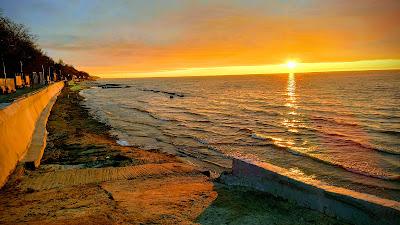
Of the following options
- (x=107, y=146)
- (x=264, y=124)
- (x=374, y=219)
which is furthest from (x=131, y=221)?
(x=264, y=124)

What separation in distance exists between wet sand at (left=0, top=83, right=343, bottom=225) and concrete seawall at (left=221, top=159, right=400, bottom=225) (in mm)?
186

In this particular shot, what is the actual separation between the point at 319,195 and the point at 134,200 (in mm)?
3190

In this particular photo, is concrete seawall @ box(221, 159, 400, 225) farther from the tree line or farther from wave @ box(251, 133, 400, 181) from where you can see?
the tree line

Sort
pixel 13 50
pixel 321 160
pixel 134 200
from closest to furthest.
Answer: pixel 134 200
pixel 321 160
pixel 13 50

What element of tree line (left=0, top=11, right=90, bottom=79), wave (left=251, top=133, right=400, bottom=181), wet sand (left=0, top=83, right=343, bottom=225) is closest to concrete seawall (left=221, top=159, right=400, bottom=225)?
wet sand (left=0, top=83, right=343, bottom=225)

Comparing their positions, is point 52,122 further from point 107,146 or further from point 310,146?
point 310,146

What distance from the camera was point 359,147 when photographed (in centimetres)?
1537

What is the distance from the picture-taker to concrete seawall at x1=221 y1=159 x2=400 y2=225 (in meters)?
4.48

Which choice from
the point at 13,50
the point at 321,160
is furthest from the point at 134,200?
the point at 13,50

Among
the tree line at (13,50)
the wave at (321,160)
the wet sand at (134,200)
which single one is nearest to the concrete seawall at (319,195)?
the wet sand at (134,200)

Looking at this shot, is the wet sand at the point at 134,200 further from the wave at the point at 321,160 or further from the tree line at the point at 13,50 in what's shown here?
the tree line at the point at 13,50

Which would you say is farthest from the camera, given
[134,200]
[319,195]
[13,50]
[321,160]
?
[13,50]

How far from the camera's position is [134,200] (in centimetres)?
592

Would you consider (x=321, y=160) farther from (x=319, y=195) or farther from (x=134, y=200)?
(x=134, y=200)
